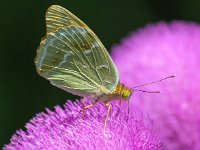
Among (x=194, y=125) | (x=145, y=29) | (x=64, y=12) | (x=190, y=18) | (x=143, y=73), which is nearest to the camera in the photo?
(x=64, y=12)

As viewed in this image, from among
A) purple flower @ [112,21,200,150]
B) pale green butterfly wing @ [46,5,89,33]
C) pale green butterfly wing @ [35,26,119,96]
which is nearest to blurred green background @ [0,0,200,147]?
purple flower @ [112,21,200,150]

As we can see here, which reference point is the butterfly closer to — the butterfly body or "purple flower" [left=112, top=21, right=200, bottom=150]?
the butterfly body

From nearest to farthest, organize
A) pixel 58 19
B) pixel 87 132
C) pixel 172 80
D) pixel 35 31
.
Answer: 1. pixel 87 132
2. pixel 58 19
3. pixel 172 80
4. pixel 35 31

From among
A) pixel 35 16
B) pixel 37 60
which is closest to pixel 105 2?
pixel 35 16

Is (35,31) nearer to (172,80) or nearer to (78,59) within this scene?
(172,80)

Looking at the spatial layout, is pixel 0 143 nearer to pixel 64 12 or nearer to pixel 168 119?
pixel 168 119

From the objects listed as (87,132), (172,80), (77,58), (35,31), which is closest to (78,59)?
(77,58)
